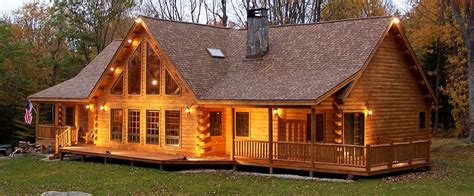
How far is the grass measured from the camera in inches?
704

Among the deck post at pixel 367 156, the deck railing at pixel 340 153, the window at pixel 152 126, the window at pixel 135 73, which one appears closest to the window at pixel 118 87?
the window at pixel 135 73

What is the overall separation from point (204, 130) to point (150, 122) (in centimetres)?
315

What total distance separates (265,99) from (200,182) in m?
3.83

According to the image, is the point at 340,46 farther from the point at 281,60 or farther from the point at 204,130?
the point at 204,130

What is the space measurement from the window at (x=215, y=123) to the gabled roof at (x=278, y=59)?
3.73 ft

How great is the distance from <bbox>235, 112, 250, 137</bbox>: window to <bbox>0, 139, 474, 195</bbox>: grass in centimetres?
254

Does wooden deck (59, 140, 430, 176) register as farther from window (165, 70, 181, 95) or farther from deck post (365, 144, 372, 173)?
Result: window (165, 70, 181, 95)

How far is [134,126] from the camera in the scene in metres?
26.7

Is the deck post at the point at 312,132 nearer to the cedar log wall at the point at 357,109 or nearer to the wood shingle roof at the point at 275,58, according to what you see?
the wood shingle roof at the point at 275,58

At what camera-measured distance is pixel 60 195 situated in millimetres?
12602

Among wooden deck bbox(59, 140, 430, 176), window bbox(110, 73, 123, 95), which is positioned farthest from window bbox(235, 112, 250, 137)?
window bbox(110, 73, 123, 95)

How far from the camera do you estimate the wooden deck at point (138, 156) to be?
22766 millimetres

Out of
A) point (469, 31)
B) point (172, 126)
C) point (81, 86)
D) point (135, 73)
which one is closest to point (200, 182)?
point (172, 126)

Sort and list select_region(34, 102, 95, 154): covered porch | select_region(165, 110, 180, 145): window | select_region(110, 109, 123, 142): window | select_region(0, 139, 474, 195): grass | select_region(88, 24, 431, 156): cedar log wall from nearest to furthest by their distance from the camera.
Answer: select_region(0, 139, 474, 195): grass < select_region(88, 24, 431, 156): cedar log wall < select_region(165, 110, 180, 145): window < select_region(110, 109, 123, 142): window < select_region(34, 102, 95, 154): covered porch
